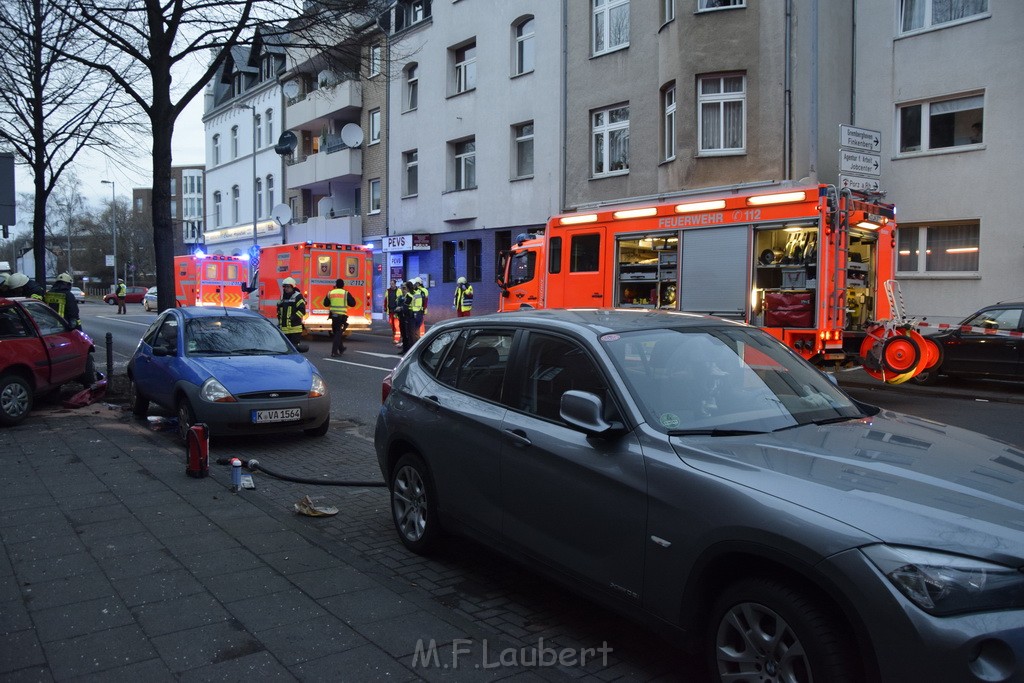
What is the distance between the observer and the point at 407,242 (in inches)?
1156

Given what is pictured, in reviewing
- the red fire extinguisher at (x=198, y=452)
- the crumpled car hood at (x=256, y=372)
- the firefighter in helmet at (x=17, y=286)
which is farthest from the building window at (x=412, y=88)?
the red fire extinguisher at (x=198, y=452)

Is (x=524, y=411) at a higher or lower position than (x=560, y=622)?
higher

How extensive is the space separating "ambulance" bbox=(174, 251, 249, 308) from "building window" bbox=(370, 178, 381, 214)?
6.12 metres

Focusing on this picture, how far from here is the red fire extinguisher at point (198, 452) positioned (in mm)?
6961

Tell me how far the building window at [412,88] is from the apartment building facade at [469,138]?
0.04m

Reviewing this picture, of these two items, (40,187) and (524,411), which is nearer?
(524,411)

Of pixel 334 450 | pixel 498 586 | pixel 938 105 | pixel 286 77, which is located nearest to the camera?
pixel 498 586

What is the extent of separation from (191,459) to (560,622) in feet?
14.0

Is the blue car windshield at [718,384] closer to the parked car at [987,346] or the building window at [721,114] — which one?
the parked car at [987,346]

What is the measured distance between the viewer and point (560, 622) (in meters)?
4.11

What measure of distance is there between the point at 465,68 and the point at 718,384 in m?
26.0

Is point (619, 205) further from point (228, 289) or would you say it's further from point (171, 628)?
point (228, 289)

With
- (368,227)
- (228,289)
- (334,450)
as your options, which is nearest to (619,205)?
(334,450)

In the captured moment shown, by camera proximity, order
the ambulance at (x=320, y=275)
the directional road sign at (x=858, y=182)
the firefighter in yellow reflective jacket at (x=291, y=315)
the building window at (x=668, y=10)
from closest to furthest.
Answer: the directional road sign at (x=858, y=182)
the firefighter in yellow reflective jacket at (x=291, y=315)
the building window at (x=668, y=10)
the ambulance at (x=320, y=275)
